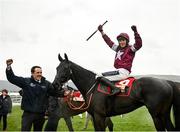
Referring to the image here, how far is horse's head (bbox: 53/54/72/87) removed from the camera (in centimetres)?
951

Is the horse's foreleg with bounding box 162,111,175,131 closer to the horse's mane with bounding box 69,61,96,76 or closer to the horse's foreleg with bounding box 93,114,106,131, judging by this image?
the horse's foreleg with bounding box 93,114,106,131

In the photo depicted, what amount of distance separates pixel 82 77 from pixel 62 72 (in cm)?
61

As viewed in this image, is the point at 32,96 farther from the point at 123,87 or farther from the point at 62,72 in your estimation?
the point at 123,87

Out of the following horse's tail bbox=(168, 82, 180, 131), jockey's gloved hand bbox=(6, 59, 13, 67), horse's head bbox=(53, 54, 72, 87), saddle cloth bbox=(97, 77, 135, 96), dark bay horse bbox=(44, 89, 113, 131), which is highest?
jockey's gloved hand bbox=(6, 59, 13, 67)

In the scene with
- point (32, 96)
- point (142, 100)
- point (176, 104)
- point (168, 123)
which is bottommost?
point (168, 123)

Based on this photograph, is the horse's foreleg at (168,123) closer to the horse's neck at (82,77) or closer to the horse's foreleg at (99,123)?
the horse's foreleg at (99,123)

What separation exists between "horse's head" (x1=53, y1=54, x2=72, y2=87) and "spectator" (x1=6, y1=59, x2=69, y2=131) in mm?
1156

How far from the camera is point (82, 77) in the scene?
991 centimetres

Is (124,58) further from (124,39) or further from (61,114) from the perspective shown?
(61,114)

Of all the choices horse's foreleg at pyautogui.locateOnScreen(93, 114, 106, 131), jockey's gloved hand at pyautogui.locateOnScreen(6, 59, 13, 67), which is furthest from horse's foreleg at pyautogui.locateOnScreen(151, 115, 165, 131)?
jockey's gloved hand at pyautogui.locateOnScreen(6, 59, 13, 67)

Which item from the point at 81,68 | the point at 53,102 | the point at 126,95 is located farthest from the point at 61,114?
the point at 126,95

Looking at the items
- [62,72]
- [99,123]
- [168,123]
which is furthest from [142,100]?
A: [62,72]

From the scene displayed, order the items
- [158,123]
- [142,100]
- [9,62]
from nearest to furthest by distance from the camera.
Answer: [9,62]
[158,123]
[142,100]

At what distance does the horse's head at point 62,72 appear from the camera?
9.51 meters
